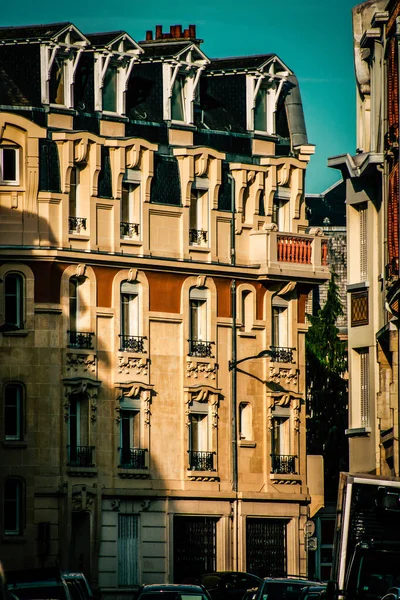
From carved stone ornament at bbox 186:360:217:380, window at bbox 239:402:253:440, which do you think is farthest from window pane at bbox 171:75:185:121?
window at bbox 239:402:253:440

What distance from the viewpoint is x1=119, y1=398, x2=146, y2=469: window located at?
79.0 metres

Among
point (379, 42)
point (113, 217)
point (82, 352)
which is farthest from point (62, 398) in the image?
point (379, 42)

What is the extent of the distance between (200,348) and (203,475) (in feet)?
15.4

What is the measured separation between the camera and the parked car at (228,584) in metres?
70.2

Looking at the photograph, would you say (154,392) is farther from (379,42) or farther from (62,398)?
(379,42)

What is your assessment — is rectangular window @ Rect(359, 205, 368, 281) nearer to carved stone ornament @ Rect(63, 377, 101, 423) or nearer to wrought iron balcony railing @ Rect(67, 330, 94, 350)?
carved stone ornament @ Rect(63, 377, 101, 423)

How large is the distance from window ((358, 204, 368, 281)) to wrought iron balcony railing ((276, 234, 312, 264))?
73.4 ft

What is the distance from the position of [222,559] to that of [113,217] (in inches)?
513

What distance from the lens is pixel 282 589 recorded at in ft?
171

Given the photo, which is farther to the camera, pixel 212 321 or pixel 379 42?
pixel 212 321

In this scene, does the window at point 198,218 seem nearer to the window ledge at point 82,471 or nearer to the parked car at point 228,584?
the window ledge at point 82,471

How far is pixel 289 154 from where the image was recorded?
87.4 m

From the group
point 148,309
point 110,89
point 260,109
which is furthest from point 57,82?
point 260,109

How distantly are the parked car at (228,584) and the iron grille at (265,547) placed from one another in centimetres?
868
